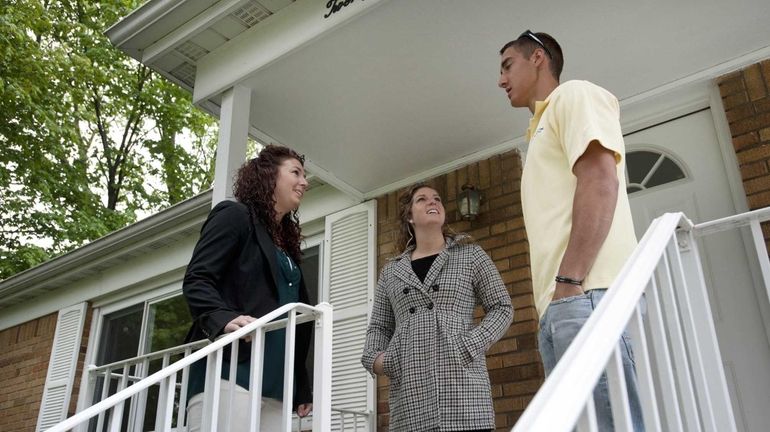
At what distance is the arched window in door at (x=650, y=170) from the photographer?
12.2 ft

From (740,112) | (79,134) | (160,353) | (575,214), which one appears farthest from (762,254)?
(79,134)

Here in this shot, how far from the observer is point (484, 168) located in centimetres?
433

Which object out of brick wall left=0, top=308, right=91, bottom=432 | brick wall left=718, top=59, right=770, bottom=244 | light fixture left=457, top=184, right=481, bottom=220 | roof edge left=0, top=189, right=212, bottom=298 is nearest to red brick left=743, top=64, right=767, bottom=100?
brick wall left=718, top=59, right=770, bottom=244

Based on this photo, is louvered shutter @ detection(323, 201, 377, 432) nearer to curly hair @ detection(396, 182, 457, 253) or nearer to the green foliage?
curly hair @ detection(396, 182, 457, 253)

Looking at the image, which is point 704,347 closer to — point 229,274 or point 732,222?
point 732,222

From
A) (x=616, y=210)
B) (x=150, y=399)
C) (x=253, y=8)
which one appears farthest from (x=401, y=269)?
(x=150, y=399)

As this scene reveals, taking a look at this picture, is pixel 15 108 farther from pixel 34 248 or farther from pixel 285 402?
pixel 285 402

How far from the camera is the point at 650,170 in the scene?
3.80m

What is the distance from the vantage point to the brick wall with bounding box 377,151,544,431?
12.2ft

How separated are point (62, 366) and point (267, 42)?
5115 millimetres

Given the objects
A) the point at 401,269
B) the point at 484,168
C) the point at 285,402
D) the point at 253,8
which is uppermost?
the point at 253,8

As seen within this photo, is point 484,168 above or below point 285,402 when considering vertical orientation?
above

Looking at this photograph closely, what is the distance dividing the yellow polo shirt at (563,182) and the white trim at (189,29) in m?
2.13

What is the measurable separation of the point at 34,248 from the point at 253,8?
872cm
